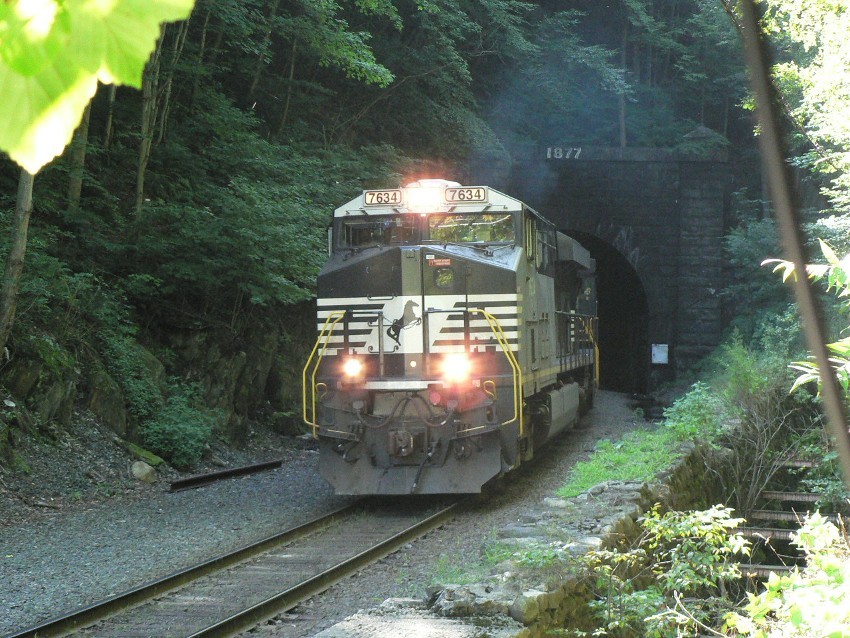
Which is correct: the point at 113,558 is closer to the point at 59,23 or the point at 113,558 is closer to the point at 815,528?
the point at 815,528

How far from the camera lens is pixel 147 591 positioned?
6.45m

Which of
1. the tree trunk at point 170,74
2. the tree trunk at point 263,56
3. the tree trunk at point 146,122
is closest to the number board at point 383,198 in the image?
the tree trunk at point 146,122

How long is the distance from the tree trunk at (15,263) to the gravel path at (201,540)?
7.12 feet

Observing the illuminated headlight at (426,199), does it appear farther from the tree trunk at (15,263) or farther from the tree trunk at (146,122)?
the tree trunk at (146,122)

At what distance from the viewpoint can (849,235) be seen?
14133 mm

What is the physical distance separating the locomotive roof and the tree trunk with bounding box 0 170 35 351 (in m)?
3.72

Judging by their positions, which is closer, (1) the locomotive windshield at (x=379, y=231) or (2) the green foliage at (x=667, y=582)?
(2) the green foliage at (x=667, y=582)

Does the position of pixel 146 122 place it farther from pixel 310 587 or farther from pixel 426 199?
pixel 310 587

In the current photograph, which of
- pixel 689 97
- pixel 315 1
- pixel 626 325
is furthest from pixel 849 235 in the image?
pixel 689 97

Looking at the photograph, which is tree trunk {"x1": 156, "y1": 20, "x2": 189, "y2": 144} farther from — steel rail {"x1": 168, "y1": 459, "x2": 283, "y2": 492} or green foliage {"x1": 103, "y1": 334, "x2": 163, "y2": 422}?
steel rail {"x1": 168, "y1": 459, "x2": 283, "y2": 492}

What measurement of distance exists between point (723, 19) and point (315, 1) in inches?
756

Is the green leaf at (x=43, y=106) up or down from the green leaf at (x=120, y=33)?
down

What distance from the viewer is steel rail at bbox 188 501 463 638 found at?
5723 mm

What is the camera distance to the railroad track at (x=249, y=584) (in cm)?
579
